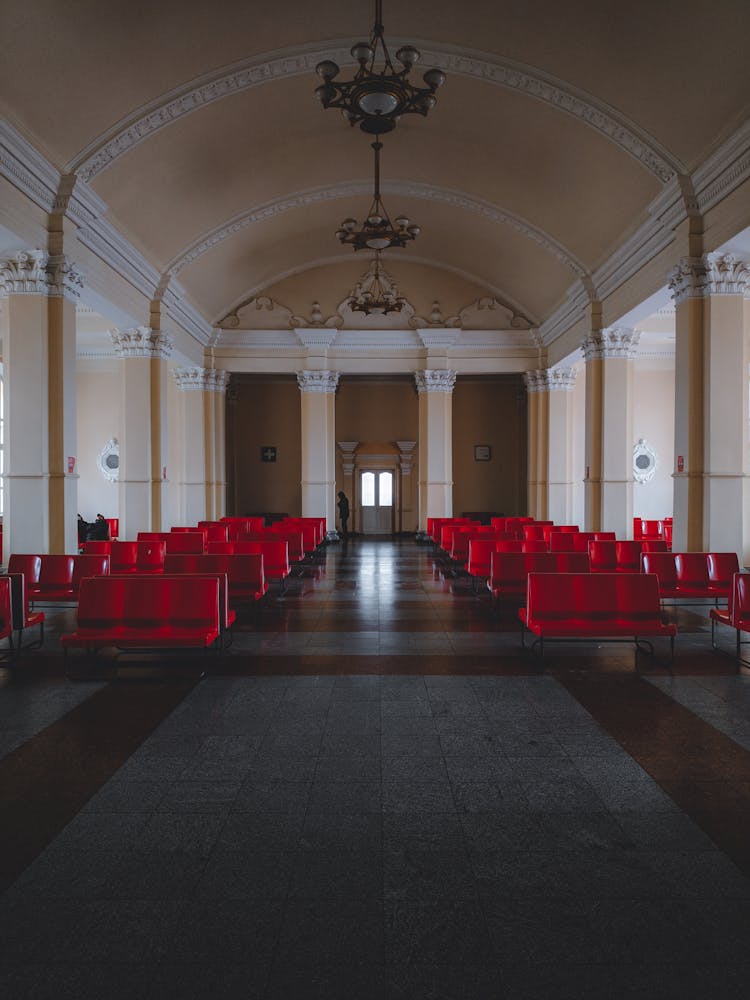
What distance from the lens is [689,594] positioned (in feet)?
28.0

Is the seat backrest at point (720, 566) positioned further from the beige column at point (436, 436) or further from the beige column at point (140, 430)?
the beige column at point (436, 436)

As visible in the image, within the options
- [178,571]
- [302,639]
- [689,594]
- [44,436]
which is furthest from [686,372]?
[44,436]

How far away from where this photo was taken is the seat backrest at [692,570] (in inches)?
352

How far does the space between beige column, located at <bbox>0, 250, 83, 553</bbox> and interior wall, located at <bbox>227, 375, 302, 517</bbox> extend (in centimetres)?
1403

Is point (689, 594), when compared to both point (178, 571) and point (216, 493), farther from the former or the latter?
point (216, 493)

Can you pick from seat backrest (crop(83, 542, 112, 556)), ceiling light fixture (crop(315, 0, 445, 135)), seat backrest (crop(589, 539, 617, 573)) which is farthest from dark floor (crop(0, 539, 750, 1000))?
ceiling light fixture (crop(315, 0, 445, 135))

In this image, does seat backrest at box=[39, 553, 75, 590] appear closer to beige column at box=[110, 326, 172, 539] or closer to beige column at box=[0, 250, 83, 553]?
beige column at box=[0, 250, 83, 553]

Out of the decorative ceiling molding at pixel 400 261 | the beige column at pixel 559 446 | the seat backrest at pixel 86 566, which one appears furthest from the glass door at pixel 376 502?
the seat backrest at pixel 86 566

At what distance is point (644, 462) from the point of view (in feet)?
73.5

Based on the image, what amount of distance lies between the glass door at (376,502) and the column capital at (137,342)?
37.3 feet

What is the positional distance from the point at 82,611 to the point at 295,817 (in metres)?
3.68

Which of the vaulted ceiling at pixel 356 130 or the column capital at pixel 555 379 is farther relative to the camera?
the column capital at pixel 555 379

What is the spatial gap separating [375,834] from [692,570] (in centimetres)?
717

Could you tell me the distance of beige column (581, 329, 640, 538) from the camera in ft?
48.5
